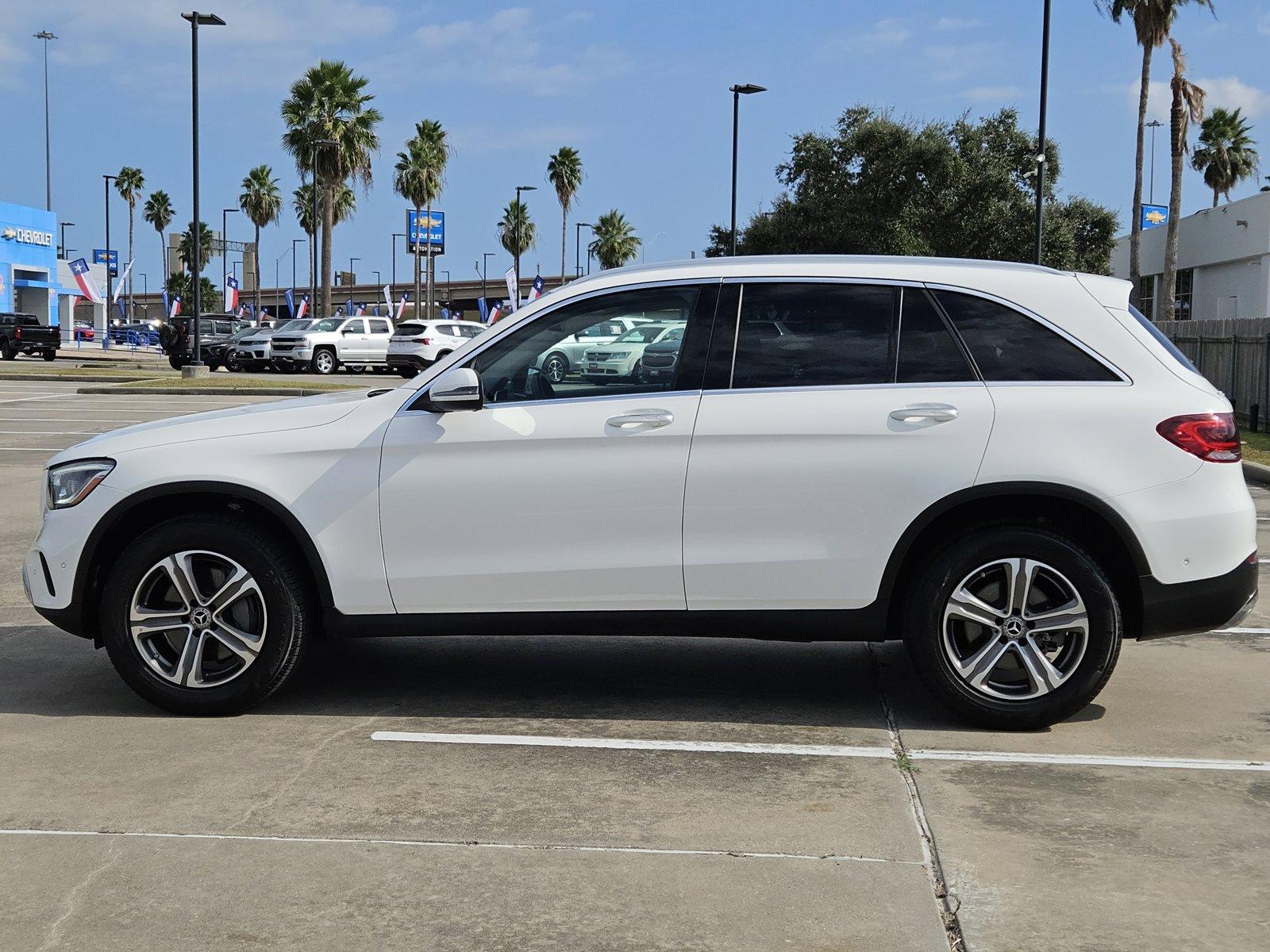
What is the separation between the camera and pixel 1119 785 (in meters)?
4.89

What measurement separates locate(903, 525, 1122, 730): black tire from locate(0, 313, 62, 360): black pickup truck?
1896 inches

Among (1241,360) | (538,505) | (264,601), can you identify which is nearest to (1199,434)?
(538,505)

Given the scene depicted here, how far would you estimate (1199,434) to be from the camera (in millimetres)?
5344

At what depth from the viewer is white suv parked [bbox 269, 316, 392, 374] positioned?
41.8 m

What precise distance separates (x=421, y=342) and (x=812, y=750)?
34.7 metres

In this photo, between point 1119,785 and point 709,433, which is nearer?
point 1119,785

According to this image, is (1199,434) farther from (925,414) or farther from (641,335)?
(641,335)

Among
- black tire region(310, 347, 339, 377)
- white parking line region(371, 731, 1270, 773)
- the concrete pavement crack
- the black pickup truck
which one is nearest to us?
the concrete pavement crack

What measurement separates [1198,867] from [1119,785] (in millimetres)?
781

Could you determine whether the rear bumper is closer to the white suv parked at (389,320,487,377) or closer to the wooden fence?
the wooden fence

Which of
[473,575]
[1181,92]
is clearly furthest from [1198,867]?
[1181,92]

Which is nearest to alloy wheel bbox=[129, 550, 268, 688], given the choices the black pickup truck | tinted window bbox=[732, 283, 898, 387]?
tinted window bbox=[732, 283, 898, 387]

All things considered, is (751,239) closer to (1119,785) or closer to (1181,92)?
(1181,92)

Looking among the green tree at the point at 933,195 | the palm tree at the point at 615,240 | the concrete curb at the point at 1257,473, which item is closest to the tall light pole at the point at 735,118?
the green tree at the point at 933,195
